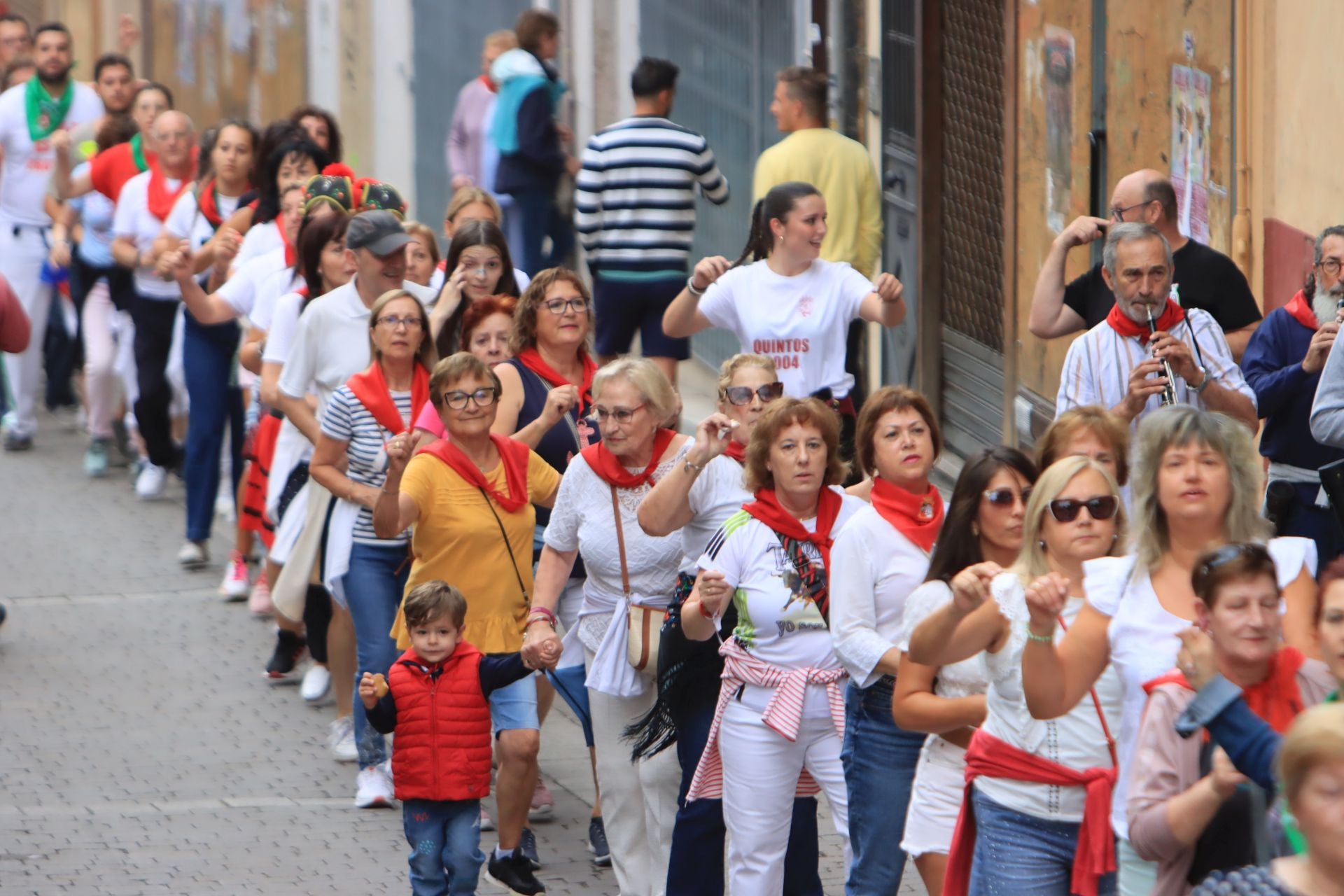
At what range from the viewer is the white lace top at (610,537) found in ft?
22.0

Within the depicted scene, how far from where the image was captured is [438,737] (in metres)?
6.52

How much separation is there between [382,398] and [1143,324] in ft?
8.93

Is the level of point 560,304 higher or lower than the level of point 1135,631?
higher

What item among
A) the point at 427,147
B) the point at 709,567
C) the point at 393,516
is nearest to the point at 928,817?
the point at 709,567

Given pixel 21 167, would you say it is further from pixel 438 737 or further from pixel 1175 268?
pixel 1175 268

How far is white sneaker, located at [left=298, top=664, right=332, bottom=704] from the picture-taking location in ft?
30.8

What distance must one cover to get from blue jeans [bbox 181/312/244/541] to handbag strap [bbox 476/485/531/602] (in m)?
4.04

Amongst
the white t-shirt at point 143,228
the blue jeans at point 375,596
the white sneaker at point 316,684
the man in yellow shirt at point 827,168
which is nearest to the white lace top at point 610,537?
the blue jeans at point 375,596

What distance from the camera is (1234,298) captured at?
7.32 meters

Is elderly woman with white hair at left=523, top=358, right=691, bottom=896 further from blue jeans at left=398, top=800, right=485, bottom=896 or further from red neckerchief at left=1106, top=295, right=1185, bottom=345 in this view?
red neckerchief at left=1106, top=295, right=1185, bottom=345

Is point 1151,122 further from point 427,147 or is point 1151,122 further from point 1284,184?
point 427,147

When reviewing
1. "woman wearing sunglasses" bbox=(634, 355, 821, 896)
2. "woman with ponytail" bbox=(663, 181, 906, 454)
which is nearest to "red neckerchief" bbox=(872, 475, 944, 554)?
"woman wearing sunglasses" bbox=(634, 355, 821, 896)

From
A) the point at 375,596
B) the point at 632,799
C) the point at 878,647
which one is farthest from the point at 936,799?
Answer: the point at 375,596

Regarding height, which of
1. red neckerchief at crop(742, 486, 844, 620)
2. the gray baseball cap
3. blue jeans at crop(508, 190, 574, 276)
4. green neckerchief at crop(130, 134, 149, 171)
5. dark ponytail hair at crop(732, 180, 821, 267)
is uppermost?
green neckerchief at crop(130, 134, 149, 171)
